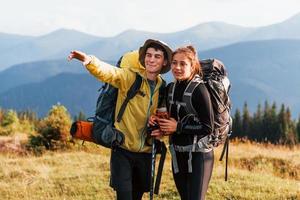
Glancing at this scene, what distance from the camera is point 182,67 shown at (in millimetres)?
5629

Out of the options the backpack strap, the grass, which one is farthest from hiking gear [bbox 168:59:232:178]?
the grass

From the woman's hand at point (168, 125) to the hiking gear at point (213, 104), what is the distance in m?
0.11

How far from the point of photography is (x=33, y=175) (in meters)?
11.9

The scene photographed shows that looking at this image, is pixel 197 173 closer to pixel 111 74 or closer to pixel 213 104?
pixel 213 104

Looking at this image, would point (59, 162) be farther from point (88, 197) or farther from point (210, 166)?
point (210, 166)

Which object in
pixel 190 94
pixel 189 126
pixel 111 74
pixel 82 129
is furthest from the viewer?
pixel 82 129

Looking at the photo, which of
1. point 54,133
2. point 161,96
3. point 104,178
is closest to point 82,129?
point 161,96

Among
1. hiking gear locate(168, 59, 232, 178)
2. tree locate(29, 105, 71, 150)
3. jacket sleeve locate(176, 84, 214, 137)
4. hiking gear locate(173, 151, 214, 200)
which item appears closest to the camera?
jacket sleeve locate(176, 84, 214, 137)

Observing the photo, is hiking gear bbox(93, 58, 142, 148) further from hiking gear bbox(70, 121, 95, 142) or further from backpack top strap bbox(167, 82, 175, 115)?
backpack top strap bbox(167, 82, 175, 115)

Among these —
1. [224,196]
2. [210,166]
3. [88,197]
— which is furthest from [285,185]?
[210,166]

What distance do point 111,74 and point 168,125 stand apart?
84 centimetres

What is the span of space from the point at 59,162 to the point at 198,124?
9147 mm

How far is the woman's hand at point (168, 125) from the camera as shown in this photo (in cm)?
562

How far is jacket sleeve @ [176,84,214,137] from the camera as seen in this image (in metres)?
5.45
